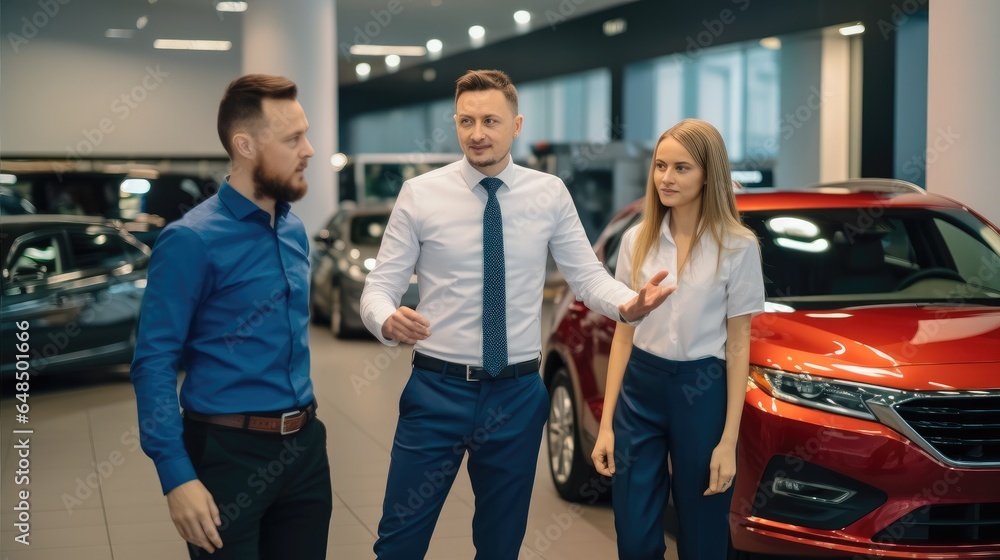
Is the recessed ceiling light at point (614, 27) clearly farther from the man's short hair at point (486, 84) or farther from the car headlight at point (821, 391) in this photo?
the man's short hair at point (486, 84)

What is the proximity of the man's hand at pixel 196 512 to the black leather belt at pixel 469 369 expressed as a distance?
0.83 metres

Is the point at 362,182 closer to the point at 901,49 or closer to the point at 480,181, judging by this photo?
the point at 901,49

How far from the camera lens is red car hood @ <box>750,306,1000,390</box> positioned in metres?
3.61

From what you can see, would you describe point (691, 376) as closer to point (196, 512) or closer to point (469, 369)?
point (469, 369)

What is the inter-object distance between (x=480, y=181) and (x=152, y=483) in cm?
368

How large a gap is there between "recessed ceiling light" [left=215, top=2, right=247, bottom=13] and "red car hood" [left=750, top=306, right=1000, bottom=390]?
14.8 metres

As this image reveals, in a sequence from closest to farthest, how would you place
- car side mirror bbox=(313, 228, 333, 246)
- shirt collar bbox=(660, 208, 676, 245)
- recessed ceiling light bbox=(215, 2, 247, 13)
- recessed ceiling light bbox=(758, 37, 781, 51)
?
shirt collar bbox=(660, 208, 676, 245), car side mirror bbox=(313, 228, 333, 246), recessed ceiling light bbox=(758, 37, 781, 51), recessed ceiling light bbox=(215, 2, 247, 13)

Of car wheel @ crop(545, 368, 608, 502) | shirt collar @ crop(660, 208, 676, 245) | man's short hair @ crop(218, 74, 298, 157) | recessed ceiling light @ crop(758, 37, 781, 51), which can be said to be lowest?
car wheel @ crop(545, 368, 608, 502)

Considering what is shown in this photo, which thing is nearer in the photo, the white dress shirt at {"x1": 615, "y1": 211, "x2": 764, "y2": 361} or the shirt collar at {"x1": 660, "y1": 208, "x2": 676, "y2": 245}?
the white dress shirt at {"x1": 615, "y1": 211, "x2": 764, "y2": 361}

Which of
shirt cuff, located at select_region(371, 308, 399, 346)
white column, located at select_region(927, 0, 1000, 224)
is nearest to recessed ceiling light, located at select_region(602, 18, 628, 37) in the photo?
white column, located at select_region(927, 0, 1000, 224)

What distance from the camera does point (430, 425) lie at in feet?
9.73

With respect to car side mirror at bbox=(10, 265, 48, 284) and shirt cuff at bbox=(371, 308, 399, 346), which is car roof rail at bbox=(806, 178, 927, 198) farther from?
car side mirror at bbox=(10, 265, 48, 284)

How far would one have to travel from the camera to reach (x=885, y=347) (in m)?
3.72

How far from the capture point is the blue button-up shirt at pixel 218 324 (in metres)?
2.30
